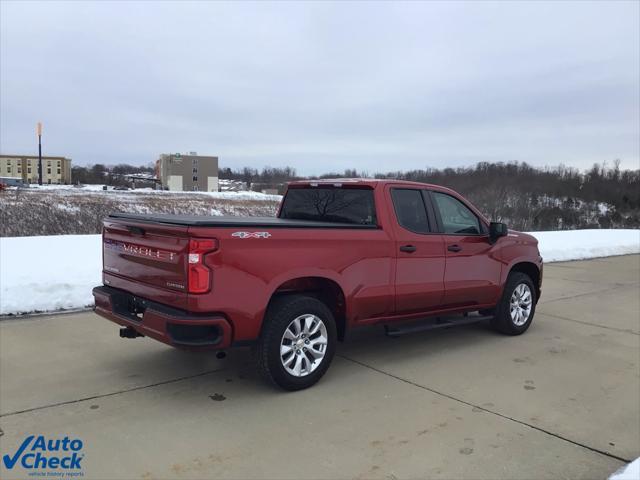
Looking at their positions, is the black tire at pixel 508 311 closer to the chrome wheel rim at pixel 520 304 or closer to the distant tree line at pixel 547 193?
the chrome wheel rim at pixel 520 304

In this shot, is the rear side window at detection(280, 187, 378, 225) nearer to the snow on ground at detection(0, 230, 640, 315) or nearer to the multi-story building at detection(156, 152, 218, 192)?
the snow on ground at detection(0, 230, 640, 315)

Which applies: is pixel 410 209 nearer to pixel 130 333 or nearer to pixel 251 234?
pixel 251 234

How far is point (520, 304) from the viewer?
23.4 ft

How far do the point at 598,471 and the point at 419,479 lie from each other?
123 centimetres

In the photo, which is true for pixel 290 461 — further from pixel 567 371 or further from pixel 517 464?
pixel 567 371

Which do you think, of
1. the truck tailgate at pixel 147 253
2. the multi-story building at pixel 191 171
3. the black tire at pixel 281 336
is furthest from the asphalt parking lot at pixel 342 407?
the multi-story building at pixel 191 171

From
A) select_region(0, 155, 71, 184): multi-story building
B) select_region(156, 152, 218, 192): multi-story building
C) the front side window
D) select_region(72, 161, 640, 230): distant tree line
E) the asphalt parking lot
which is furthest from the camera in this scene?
select_region(0, 155, 71, 184): multi-story building

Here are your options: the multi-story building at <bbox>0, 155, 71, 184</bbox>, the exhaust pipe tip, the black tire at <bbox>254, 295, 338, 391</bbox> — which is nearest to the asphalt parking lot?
the black tire at <bbox>254, 295, 338, 391</bbox>

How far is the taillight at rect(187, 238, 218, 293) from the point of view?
409 cm

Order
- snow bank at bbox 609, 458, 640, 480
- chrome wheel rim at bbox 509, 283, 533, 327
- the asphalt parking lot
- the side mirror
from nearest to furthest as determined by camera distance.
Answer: snow bank at bbox 609, 458, 640, 480 < the asphalt parking lot < the side mirror < chrome wheel rim at bbox 509, 283, 533, 327

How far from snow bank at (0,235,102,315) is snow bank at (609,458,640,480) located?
6.84 meters

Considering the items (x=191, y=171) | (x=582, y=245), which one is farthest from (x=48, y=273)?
(x=191, y=171)

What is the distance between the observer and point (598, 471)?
140 inches

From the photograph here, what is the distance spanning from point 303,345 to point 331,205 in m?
1.76
